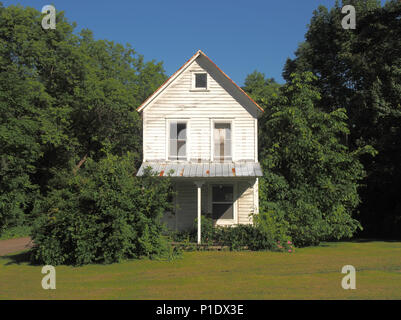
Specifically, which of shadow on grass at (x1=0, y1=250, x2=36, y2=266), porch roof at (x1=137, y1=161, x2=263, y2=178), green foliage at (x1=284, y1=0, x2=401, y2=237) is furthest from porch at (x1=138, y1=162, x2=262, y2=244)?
green foliage at (x1=284, y1=0, x2=401, y2=237)

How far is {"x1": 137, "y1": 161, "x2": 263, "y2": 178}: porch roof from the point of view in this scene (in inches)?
751

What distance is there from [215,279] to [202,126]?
10.3 meters

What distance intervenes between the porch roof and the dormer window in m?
3.75

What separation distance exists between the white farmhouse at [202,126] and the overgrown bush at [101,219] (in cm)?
498

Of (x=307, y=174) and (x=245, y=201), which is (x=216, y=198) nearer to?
(x=245, y=201)

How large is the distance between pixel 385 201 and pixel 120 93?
80.0 ft

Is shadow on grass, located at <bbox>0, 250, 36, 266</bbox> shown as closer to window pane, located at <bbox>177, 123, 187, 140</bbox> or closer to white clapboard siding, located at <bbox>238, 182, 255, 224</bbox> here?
window pane, located at <bbox>177, 123, 187, 140</bbox>

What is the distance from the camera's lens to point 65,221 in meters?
14.4

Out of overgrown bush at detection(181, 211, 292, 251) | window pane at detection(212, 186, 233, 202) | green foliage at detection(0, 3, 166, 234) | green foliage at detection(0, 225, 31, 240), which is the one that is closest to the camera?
overgrown bush at detection(181, 211, 292, 251)

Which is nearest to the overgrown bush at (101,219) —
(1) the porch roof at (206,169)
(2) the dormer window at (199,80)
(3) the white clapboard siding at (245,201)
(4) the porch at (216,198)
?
(1) the porch roof at (206,169)

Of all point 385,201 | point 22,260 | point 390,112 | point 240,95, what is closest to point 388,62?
point 390,112

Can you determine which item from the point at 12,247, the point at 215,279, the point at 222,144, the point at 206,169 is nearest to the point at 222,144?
the point at 222,144

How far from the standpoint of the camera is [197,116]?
20688 mm
